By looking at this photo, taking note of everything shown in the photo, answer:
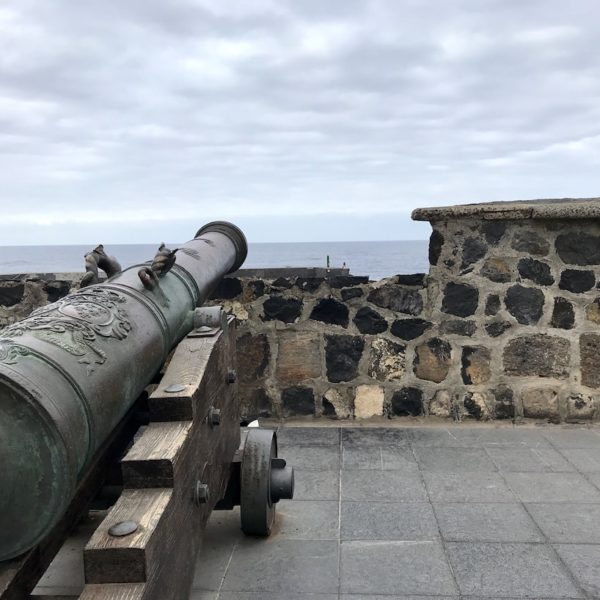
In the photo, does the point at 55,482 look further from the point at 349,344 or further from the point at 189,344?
the point at 349,344

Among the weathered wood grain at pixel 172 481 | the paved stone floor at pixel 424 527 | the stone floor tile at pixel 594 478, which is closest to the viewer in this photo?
the weathered wood grain at pixel 172 481

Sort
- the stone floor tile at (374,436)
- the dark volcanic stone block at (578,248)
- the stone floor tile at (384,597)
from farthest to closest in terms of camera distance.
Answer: the dark volcanic stone block at (578,248), the stone floor tile at (374,436), the stone floor tile at (384,597)

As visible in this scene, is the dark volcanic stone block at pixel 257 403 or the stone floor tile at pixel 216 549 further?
the dark volcanic stone block at pixel 257 403

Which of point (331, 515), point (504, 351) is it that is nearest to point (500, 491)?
point (331, 515)

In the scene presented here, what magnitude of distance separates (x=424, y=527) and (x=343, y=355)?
2082mm

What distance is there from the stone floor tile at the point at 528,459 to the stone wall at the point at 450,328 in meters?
0.64

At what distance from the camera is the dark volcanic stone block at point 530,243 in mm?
4934

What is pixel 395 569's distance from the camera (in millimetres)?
2842

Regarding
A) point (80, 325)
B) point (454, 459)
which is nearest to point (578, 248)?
point (454, 459)

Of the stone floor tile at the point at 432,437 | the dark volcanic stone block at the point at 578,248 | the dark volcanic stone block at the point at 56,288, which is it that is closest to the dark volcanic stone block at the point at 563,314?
the dark volcanic stone block at the point at 578,248

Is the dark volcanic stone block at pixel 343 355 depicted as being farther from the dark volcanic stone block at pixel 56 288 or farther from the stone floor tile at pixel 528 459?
the dark volcanic stone block at pixel 56 288

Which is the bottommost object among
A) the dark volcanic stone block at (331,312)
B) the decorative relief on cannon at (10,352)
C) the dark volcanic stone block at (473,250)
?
the dark volcanic stone block at (331,312)

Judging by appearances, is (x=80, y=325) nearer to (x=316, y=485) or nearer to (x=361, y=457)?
(x=316, y=485)

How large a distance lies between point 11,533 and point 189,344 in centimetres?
132
